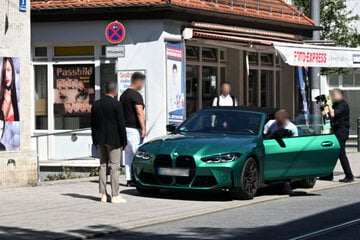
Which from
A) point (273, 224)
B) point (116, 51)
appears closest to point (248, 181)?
point (273, 224)

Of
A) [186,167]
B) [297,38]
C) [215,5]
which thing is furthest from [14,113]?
[297,38]

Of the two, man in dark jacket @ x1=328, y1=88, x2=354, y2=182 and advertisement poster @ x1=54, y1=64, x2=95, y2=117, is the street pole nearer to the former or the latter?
man in dark jacket @ x1=328, y1=88, x2=354, y2=182

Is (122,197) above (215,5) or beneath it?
beneath

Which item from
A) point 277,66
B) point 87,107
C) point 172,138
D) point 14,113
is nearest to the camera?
point 172,138

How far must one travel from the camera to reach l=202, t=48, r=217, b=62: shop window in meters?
24.8

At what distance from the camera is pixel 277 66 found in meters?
29.6

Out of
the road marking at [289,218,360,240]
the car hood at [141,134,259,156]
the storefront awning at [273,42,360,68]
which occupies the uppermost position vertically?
the storefront awning at [273,42,360,68]

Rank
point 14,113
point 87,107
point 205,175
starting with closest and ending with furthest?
point 205,175 < point 14,113 < point 87,107

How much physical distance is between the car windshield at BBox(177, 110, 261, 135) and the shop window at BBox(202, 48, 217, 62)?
9225mm

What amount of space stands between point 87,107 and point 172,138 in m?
8.08

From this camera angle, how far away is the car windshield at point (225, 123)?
49.2 feet

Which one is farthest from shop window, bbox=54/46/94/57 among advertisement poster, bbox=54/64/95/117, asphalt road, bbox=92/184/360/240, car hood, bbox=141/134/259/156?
asphalt road, bbox=92/184/360/240

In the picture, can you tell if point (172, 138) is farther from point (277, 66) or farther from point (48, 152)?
point (277, 66)

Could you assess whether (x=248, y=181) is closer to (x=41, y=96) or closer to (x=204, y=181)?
(x=204, y=181)
